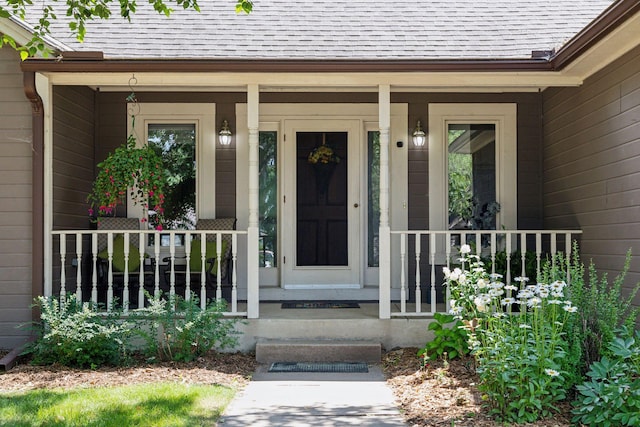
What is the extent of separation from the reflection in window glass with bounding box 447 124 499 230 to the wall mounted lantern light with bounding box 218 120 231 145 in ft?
8.08

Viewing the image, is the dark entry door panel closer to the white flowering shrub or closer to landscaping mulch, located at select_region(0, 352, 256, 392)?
landscaping mulch, located at select_region(0, 352, 256, 392)

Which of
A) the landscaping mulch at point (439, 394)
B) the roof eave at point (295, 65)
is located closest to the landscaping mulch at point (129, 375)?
the landscaping mulch at point (439, 394)

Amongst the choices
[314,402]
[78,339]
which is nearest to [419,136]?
[314,402]

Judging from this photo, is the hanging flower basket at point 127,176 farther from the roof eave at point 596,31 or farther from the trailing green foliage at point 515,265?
the roof eave at point 596,31

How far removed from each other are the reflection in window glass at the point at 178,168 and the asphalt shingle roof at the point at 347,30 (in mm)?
1221

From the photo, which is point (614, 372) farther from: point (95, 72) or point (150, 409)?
point (95, 72)

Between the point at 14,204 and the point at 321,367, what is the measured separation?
3127mm

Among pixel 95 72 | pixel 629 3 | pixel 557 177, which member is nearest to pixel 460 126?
pixel 557 177

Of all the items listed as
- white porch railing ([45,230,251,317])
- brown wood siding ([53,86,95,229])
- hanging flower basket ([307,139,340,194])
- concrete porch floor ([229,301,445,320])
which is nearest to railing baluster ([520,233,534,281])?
concrete porch floor ([229,301,445,320])

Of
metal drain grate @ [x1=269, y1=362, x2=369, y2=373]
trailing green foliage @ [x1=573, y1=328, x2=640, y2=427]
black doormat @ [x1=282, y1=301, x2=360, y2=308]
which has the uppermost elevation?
black doormat @ [x1=282, y1=301, x2=360, y2=308]

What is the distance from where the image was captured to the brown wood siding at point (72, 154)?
639 centimetres

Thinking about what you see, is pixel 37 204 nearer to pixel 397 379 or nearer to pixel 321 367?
pixel 321 367

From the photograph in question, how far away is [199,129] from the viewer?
7.52 m

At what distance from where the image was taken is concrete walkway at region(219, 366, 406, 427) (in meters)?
4.12
